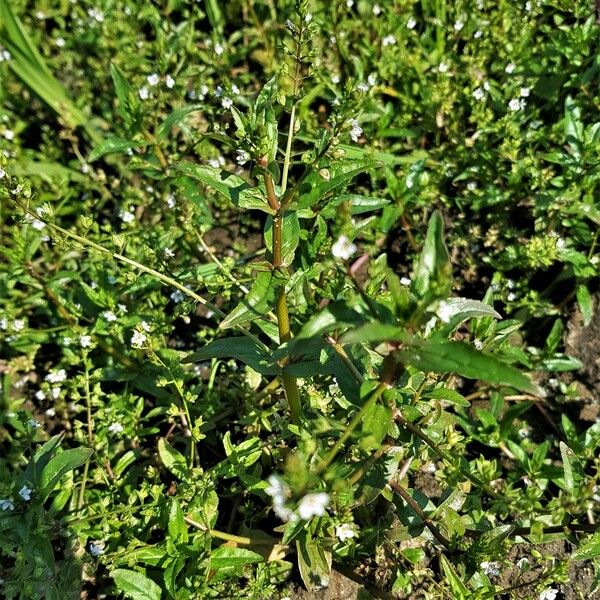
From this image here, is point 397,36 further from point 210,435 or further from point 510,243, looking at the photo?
point 210,435

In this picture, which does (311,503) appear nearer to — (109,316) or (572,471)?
(572,471)

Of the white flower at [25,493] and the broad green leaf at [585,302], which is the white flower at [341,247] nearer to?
the white flower at [25,493]

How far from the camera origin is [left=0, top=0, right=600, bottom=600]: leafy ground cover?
6.96 ft

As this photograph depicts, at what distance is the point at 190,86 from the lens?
166 inches

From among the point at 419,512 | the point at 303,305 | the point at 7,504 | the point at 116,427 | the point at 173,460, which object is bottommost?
the point at 419,512

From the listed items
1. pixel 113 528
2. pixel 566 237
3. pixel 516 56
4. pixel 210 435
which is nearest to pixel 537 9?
pixel 516 56

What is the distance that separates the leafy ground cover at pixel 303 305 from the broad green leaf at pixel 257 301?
0.01 metres

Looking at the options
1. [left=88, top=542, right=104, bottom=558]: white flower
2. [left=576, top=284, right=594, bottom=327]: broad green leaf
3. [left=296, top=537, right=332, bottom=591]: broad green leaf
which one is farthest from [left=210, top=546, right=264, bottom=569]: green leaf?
[left=576, top=284, right=594, bottom=327]: broad green leaf

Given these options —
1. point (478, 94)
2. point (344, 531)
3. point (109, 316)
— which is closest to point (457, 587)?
point (344, 531)

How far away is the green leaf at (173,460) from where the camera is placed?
2678 mm

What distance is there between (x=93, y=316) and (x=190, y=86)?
1.73 m

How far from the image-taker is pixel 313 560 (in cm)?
240

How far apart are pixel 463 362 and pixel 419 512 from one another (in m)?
0.96

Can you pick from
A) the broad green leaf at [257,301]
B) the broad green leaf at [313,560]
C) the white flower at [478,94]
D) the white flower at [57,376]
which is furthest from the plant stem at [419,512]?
the white flower at [478,94]
